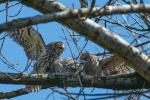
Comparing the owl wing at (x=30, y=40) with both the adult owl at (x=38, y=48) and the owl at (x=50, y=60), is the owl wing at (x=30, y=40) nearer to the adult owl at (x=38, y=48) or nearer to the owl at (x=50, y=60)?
the adult owl at (x=38, y=48)

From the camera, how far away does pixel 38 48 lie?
4.34 m

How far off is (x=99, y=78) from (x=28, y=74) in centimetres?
48

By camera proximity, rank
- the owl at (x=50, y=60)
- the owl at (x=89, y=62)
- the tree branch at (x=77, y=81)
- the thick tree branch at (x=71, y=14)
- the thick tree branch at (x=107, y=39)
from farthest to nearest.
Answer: the owl at (x=50, y=60) → the owl at (x=89, y=62) → the tree branch at (x=77, y=81) → the thick tree branch at (x=107, y=39) → the thick tree branch at (x=71, y=14)

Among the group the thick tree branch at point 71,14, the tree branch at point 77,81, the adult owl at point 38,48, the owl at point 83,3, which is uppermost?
the owl at point 83,3

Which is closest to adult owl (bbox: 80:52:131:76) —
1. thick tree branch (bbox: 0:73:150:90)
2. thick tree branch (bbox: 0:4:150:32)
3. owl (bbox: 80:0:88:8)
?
thick tree branch (bbox: 0:73:150:90)

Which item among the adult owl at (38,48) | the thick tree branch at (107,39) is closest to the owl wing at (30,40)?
the adult owl at (38,48)

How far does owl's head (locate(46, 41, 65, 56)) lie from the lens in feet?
13.6

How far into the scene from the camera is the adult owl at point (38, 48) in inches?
157

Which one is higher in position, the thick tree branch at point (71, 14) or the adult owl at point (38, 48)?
the thick tree branch at point (71, 14)

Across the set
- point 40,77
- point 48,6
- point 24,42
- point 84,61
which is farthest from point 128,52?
point 24,42

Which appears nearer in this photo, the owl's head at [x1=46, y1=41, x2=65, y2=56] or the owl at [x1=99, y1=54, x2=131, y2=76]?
the owl at [x1=99, y1=54, x2=131, y2=76]

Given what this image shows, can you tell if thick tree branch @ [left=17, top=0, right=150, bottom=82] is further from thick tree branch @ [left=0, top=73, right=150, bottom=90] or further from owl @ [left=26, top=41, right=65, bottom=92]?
owl @ [left=26, top=41, right=65, bottom=92]

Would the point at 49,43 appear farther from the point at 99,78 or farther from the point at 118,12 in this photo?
the point at 118,12

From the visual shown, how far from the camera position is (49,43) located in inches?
168
